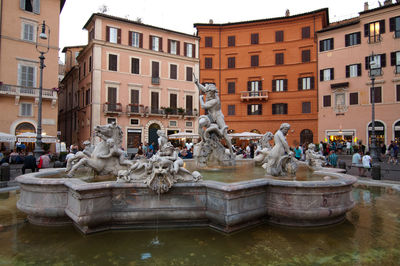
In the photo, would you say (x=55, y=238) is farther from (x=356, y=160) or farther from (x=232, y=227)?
(x=356, y=160)

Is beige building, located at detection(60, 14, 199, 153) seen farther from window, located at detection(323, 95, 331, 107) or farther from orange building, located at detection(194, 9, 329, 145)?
window, located at detection(323, 95, 331, 107)

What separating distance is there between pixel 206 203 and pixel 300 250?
160 centimetres

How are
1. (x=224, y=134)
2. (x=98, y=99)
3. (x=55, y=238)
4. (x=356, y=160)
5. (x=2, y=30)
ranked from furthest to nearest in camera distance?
(x=98, y=99) → (x=2, y=30) → (x=356, y=160) → (x=224, y=134) → (x=55, y=238)

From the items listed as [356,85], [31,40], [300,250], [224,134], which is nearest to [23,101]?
[31,40]

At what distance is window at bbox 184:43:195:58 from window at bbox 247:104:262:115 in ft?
32.6

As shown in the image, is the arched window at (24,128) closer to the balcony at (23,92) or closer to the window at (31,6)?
the balcony at (23,92)

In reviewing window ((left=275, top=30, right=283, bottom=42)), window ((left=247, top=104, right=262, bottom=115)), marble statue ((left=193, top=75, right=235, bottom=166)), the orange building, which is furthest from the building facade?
marble statue ((left=193, top=75, right=235, bottom=166))

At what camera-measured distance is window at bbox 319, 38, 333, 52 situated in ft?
99.8

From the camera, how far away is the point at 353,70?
2880 centimetres

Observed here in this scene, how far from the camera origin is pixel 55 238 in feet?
13.6

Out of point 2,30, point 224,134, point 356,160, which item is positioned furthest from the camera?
point 2,30

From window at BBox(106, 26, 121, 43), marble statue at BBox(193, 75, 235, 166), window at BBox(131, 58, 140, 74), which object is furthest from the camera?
window at BBox(131, 58, 140, 74)

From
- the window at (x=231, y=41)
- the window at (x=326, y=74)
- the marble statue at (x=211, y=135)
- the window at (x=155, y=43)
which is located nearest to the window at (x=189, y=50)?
the window at (x=155, y=43)

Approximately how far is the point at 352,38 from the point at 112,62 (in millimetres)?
26476
